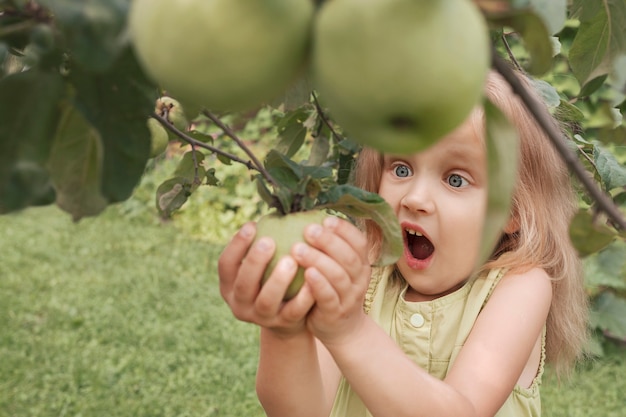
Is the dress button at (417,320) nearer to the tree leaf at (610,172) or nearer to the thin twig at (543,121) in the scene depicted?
the tree leaf at (610,172)

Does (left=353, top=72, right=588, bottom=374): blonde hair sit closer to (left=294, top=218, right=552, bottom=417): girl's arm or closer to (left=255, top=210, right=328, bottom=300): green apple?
(left=294, top=218, right=552, bottom=417): girl's arm

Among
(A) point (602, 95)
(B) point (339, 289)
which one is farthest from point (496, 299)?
(A) point (602, 95)

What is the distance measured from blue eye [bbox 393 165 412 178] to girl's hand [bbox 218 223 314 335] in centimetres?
66

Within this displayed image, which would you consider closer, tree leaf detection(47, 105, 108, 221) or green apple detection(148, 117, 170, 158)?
tree leaf detection(47, 105, 108, 221)

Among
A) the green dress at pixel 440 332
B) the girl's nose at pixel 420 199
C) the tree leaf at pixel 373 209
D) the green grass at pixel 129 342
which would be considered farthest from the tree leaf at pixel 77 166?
the green grass at pixel 129 342

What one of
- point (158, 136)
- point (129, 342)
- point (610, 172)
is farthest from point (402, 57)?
point (129, 342)

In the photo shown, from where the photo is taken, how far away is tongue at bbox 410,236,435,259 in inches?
56.6

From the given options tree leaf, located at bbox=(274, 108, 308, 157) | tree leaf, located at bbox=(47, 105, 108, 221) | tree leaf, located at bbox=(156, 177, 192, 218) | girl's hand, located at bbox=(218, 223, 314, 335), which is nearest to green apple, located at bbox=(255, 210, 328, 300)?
girl's hand, located at bbox=(218, 223, 314, 335)

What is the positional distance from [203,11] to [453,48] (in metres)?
0.14

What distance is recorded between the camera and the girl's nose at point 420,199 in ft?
4.42

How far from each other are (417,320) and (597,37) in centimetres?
85

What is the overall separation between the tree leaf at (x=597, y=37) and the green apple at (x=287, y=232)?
307 millimetres

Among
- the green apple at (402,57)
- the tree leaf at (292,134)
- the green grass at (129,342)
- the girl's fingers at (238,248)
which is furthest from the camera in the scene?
the green grass at (129,342)

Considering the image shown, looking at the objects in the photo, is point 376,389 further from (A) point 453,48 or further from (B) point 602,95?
(B) point 602,95
